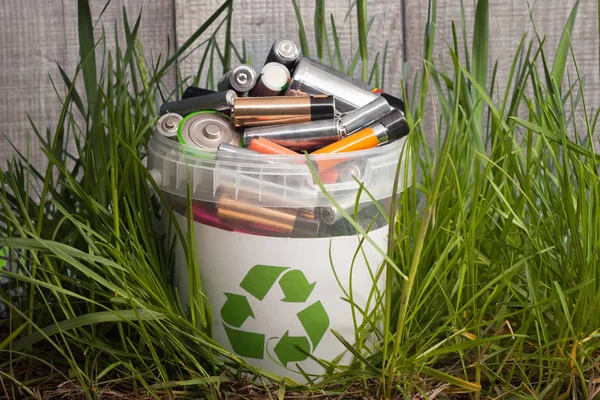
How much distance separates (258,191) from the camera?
27.3 inches

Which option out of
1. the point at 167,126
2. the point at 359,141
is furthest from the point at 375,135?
the point at 167,126

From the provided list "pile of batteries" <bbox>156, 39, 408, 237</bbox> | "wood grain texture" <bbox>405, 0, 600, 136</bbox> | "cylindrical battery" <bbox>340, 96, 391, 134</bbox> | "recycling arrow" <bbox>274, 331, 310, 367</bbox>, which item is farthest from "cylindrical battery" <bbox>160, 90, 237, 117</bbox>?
"wood grain texture" <bbox>405, 0, 600, 136</bbox>

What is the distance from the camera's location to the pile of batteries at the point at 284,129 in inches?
27.5

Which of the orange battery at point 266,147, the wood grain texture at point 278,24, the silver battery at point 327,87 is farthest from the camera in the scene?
the wood grain texture at point 278,24

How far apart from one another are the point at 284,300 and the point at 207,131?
0.71 feet

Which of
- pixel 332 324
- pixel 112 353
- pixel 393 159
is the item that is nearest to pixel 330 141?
pixel 393 159

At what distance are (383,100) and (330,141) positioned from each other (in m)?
0.08

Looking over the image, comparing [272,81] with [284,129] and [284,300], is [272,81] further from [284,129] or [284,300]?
[284,300]

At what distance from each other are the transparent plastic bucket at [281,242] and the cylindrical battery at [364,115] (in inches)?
2.1

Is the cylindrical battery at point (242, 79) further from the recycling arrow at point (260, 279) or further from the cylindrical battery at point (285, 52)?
the recycling arrow at point (260, 279)

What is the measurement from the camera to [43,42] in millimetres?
1147

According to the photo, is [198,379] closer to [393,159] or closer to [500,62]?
[393,159]

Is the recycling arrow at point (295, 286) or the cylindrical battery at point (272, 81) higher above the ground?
the cylindrical battery at point (272, 81)

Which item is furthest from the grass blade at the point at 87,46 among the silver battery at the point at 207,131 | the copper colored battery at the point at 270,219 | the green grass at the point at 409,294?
the copper colored battery at the point at 270,219
